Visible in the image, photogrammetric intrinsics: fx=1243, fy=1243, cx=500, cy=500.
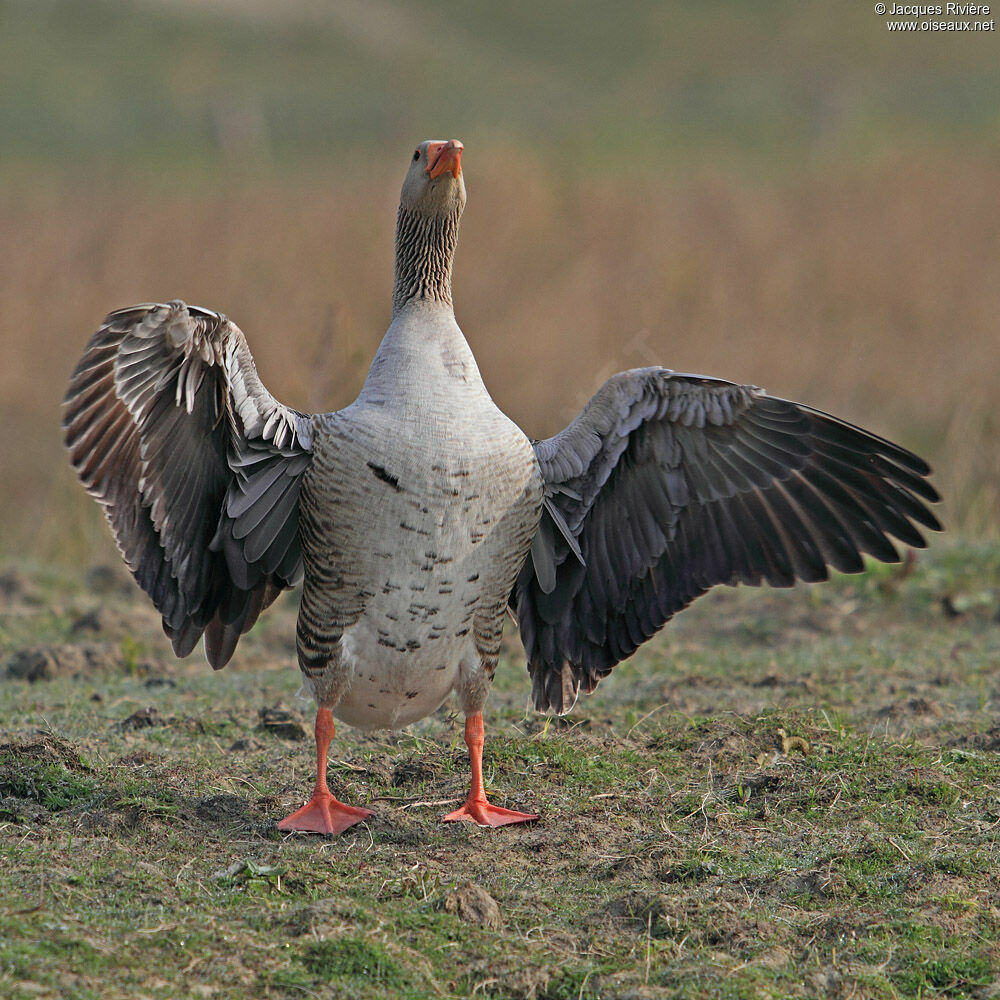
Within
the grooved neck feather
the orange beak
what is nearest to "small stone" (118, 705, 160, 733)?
the grooved neck feather

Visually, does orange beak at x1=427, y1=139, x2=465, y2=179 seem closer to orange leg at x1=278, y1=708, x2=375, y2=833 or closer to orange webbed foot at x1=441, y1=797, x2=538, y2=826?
orange leg at x1=278, y1=708, x2=375, y2=833

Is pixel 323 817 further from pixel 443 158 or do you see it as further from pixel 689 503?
pixel 443 158

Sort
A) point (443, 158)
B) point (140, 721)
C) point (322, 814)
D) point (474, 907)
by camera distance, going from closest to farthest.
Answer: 1. point (474, 907)
2. point (322, 814)
3. point (443, 158)
4. point (140, 721)

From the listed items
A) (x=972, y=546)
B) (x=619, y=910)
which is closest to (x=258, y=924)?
(x=619, y=910)

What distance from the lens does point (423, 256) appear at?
5.68 m

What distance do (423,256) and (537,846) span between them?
8.69 feet

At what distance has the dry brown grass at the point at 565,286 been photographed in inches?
540

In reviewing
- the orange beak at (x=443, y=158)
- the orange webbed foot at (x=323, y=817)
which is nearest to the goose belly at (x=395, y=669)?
the orange webbed foot at (x=323, y=817)

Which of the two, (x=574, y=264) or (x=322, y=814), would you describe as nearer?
(x=322, y=814)

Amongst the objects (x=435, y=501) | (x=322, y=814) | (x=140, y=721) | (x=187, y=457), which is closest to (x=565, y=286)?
(x=140, y=721)

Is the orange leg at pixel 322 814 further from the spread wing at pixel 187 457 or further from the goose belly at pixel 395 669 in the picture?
the spread wing at pixel 187 457

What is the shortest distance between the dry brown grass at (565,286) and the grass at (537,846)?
504 cm

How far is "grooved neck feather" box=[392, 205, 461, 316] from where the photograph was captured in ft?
18.4

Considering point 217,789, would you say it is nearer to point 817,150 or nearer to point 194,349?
point 194,349
